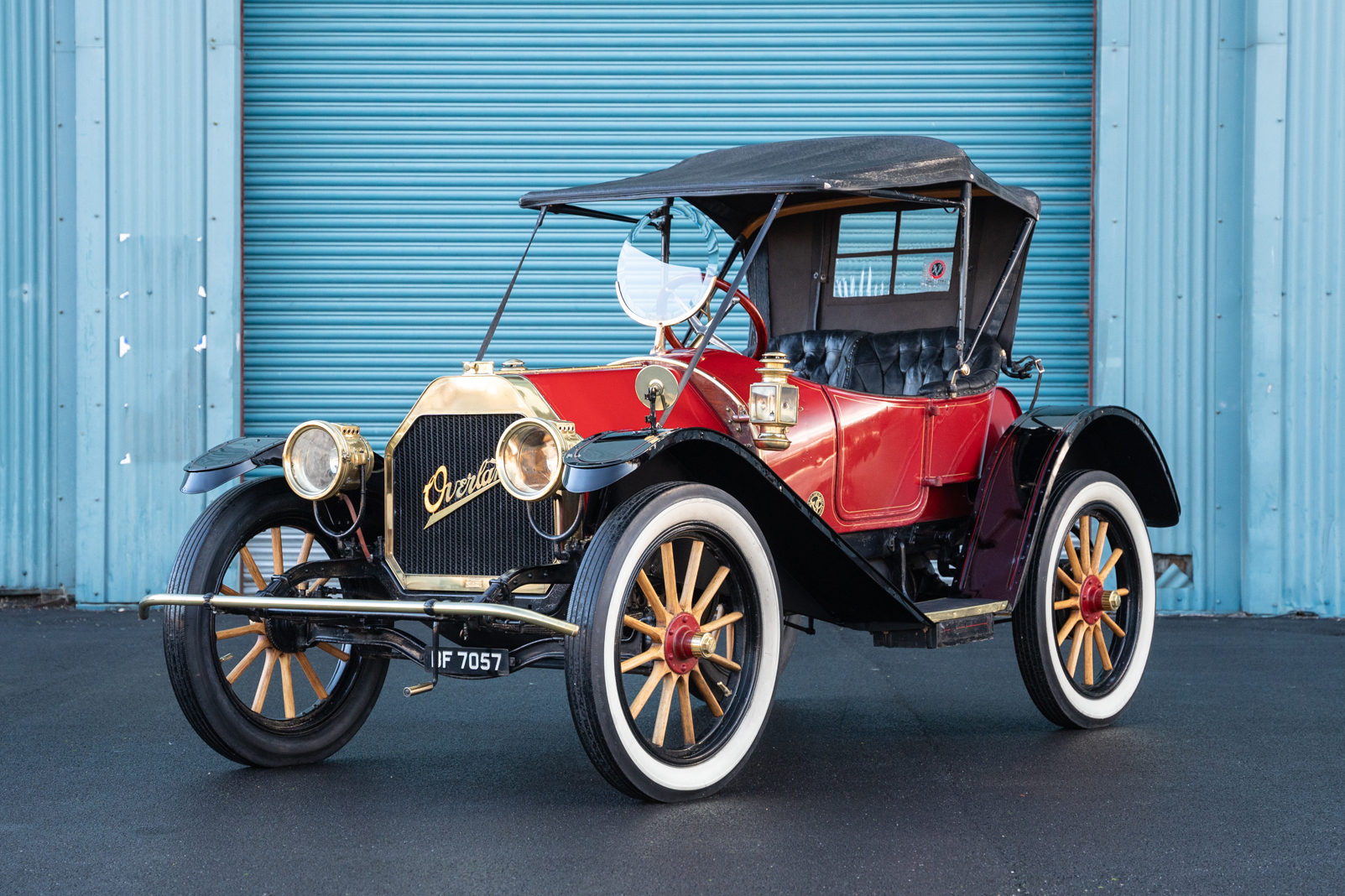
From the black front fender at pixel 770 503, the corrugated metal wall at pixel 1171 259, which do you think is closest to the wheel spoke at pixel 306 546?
the black front fender at pixel 770 503

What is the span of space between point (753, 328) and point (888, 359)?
52 centimetres

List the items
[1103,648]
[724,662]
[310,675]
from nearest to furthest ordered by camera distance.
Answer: [724,662], [310,675], [1103,648]

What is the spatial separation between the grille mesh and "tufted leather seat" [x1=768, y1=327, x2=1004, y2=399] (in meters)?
1.62

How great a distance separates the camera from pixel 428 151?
770 centimetres

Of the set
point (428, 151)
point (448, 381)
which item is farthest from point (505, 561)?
point (428, 151)

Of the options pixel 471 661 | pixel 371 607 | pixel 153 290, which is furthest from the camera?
pixel 153 290

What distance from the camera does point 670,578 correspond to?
10.9 ft

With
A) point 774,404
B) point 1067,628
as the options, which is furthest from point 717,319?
point 1067,628

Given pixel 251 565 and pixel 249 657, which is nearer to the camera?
pixel 249 657

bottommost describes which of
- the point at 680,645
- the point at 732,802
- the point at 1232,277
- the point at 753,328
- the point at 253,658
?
the point at 732,802

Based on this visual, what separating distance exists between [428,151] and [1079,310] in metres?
3.94

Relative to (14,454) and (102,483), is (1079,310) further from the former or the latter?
(14,454)

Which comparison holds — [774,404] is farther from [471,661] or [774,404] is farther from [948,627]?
[471,661]

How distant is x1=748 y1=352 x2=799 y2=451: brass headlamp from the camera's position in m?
3.64
